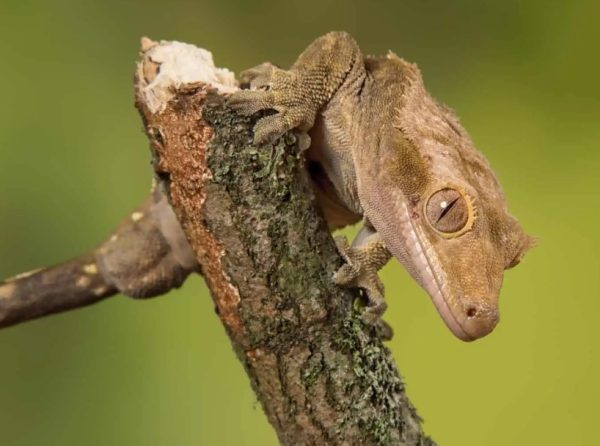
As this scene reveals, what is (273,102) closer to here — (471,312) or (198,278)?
(471,312)

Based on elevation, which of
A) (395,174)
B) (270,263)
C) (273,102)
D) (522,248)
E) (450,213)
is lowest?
(522,248)

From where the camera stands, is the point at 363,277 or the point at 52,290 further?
the point at 52,290

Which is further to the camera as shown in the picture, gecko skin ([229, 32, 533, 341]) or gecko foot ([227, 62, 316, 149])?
gecko foot ([227, 62, 316, 149])

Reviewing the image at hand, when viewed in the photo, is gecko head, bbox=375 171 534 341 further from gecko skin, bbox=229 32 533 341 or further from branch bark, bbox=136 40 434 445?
branch bark, bbox=136 40 434 445

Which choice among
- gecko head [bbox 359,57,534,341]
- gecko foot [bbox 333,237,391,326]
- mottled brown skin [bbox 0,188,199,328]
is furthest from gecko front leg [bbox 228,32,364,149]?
mottled brown skin [bbox 0,188,199,328]

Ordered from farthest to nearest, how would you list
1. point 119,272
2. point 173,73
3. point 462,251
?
point 119,272, point 173,73, point 462,251

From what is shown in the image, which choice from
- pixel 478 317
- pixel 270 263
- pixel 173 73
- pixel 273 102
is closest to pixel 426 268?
pixel 478 317

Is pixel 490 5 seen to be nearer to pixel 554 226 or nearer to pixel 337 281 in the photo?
pixel 554 226

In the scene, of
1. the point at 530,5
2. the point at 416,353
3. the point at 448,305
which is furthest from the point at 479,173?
the point at 530,5
